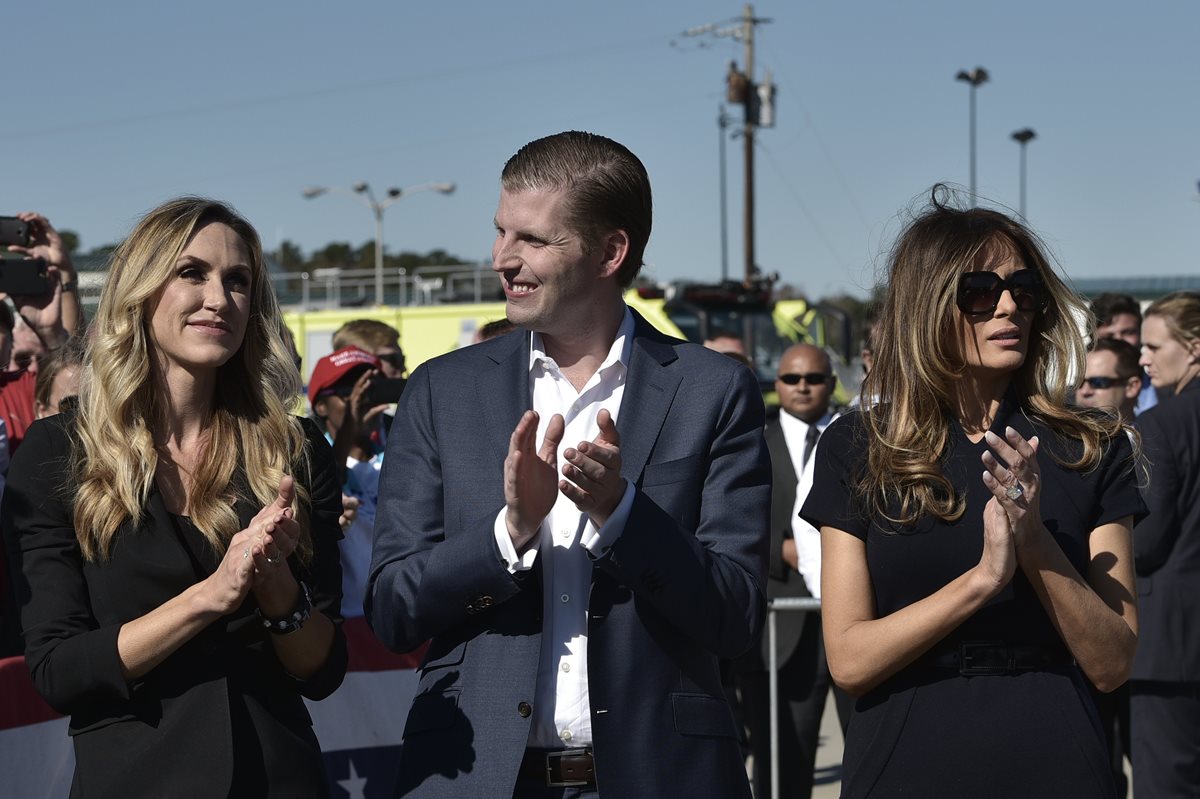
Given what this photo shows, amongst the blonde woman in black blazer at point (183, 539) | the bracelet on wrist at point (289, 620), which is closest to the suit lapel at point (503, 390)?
the blonde woman in black blazer at point (183, 539)

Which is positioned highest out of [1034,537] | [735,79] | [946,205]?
[735,79]

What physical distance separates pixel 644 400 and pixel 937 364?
723 millimetres

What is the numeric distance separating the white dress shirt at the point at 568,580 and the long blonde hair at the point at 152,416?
2.01 ft

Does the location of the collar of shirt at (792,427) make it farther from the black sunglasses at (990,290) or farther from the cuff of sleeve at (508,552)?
the cuff of sleeve at (508,552)

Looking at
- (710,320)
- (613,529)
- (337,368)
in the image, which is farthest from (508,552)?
(710,320)

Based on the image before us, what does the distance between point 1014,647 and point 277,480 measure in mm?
1661

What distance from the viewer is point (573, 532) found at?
2883 mm

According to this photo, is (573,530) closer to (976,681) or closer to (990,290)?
(976,681)

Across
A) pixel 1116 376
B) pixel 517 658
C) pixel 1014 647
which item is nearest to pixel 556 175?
pixel 517 658

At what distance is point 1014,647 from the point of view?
305cm

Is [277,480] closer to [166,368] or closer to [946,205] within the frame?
[166,368]

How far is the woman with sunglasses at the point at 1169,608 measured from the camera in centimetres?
563

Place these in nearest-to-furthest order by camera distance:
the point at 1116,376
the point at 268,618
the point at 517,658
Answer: the point at 517,658 → the point at 268,618 → the point at 1116,376

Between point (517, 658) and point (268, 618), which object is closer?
point (517, 658)
